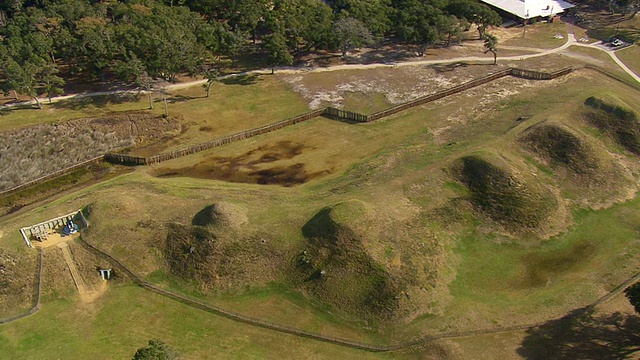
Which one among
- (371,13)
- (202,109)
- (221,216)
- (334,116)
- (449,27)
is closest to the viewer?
(221,216)

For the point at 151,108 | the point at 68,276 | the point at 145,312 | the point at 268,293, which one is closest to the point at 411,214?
the point at 268,293

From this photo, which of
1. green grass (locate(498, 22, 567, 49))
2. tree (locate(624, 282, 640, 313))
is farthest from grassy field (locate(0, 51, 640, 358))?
green grass (locate(498, 22, 567, 49))

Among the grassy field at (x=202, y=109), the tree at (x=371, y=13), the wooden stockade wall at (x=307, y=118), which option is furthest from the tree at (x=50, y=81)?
the tree at (x=371, y=13)

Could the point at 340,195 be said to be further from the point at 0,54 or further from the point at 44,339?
the point at 0,54

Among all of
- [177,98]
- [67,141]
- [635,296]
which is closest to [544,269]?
[635,296]

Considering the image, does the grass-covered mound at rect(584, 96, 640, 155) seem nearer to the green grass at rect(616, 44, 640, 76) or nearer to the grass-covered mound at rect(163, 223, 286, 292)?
the green grass at rect(616, 44, 640, 76)

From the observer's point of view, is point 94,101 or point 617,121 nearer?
point 617,121

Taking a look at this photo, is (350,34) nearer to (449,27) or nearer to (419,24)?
(419,24)
